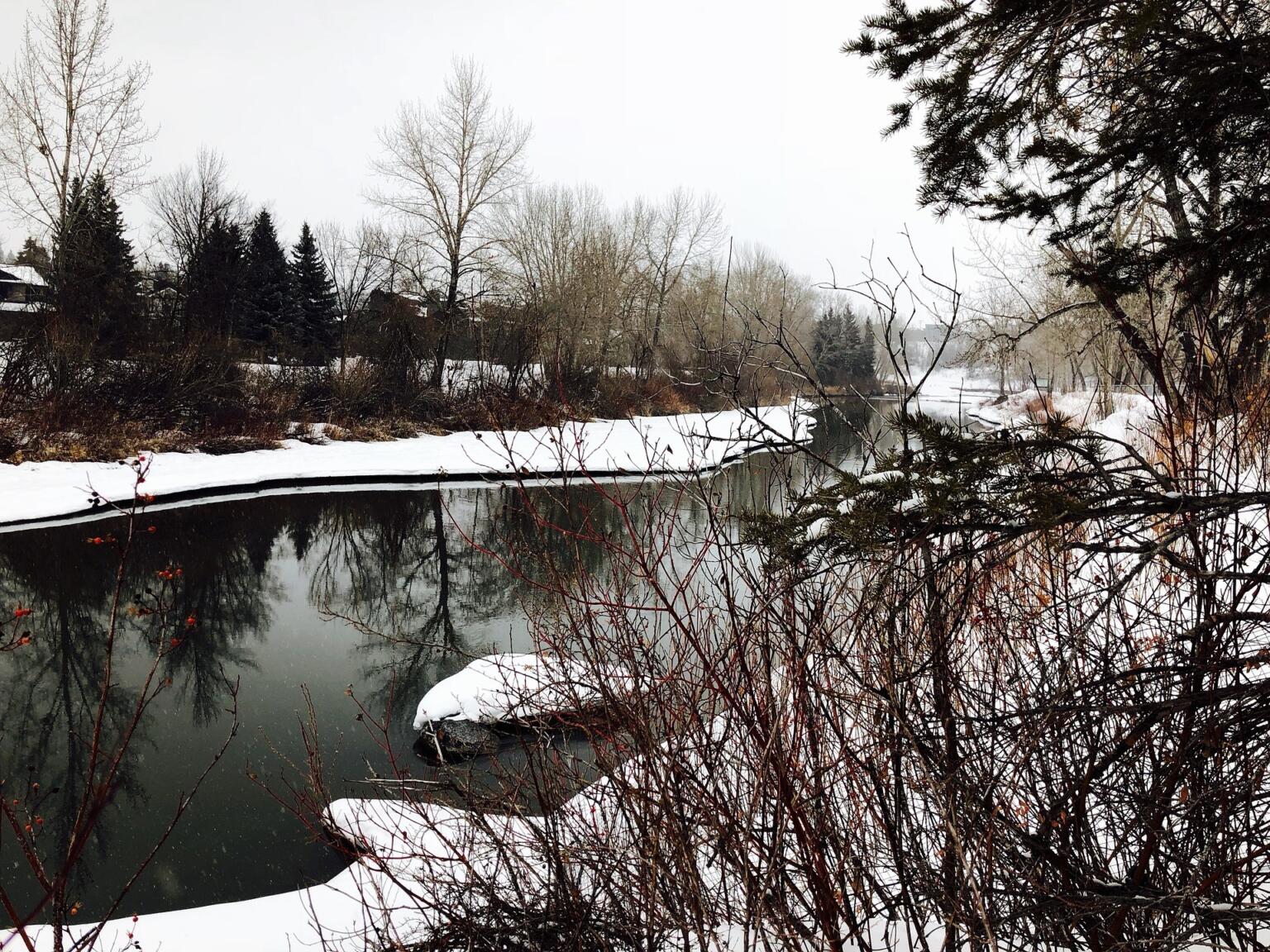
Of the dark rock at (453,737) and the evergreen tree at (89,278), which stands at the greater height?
the evergreen tree at (89,278)

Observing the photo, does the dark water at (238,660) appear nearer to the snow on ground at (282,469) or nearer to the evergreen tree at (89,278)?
the snow on ground at (282,469)

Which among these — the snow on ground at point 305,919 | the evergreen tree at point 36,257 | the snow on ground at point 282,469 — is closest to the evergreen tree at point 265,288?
the evergreen tree at point 36,257

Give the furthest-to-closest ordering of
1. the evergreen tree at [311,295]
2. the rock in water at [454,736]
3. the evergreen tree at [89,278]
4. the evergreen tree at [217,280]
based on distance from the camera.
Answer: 1. the evergreen tree at [311,295]
2. the evergreen tree at [217,280]
3. the evergreen tree at [89,278]
4. the rock in water at [454,736]

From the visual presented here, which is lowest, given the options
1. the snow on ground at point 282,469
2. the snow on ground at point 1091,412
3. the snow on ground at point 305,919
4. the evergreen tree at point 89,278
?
the snow on ground at point 305,919

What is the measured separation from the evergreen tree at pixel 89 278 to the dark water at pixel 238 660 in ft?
23.3

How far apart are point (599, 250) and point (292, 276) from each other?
11445 mm

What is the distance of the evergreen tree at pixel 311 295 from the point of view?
2689 centimetres

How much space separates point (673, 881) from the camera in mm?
2168

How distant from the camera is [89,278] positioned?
17375 millimetres

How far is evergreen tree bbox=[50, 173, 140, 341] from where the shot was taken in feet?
53.9

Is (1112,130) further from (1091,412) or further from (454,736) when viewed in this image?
(1091,412)

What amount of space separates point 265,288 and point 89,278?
920cm

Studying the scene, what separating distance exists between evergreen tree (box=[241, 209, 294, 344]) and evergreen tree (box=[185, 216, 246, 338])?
80.9 inches

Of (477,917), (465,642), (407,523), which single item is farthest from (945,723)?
(407,523)
